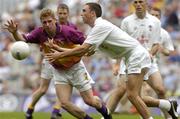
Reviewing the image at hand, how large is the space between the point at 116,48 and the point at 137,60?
0.44 metres

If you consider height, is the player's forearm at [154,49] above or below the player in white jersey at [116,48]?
below

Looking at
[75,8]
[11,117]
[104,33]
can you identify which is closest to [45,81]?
[11,117]

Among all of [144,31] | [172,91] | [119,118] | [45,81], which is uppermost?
[144,31]

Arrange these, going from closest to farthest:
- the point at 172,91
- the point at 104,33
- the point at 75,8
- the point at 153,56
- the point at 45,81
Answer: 1. the point at 104,33
2. the point at 153,56
3. the point at 45,81
4. the point at 172,91
5. the point at 75,8

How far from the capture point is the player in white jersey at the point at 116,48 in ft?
42.2

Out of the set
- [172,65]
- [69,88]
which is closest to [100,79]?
[172,65]

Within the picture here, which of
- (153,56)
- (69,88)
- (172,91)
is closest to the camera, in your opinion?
(69,88)

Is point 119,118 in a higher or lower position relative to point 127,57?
lower

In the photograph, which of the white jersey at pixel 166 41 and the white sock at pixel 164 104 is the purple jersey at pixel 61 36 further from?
the white jersey at pixel 166 41

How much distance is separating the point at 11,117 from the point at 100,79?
20.4 feet

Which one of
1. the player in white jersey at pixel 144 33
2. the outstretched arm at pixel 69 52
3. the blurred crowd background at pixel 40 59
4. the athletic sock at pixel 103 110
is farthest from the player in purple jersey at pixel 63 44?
the blurred crowd background at pixel 40 59

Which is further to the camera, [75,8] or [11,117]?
[75,8]

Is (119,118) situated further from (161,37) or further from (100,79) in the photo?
(100,79)

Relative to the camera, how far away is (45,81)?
16.3m
